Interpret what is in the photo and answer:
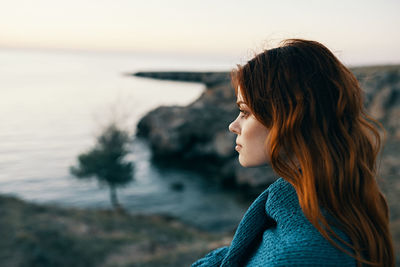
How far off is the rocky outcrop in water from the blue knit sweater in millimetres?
20313

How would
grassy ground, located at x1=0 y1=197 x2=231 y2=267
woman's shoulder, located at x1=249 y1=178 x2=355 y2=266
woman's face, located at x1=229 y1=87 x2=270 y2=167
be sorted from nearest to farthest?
woman's shoulder, located at x1=249 y1=178 x2=355 y2=266 < woman's face, located at x1=229 y1=87 x2=270 y2=167 < grassy ground, located at x1=0 y1=197 x2=231 y2=267

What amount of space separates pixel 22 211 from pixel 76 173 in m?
5.91

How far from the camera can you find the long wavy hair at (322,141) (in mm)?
1259

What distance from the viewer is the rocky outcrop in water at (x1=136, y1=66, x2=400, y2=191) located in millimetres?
23422

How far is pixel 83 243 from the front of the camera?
9.94 meters

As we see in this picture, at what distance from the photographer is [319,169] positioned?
1.27 m

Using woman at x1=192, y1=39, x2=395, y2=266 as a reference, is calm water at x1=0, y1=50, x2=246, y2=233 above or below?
below

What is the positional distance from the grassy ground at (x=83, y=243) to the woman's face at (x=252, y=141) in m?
6.97

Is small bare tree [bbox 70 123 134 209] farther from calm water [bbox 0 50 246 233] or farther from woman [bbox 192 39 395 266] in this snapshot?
woman [bbox 192 39 395 266]

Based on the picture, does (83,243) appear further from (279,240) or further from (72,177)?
(72,177)

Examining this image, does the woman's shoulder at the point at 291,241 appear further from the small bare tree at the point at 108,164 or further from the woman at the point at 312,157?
the small bare tree at the point at 108,164

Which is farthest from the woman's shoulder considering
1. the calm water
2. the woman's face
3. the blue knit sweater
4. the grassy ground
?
the calm water

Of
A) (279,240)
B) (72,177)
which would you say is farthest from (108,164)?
(279,240)

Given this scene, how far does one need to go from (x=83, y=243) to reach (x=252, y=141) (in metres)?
9.91
